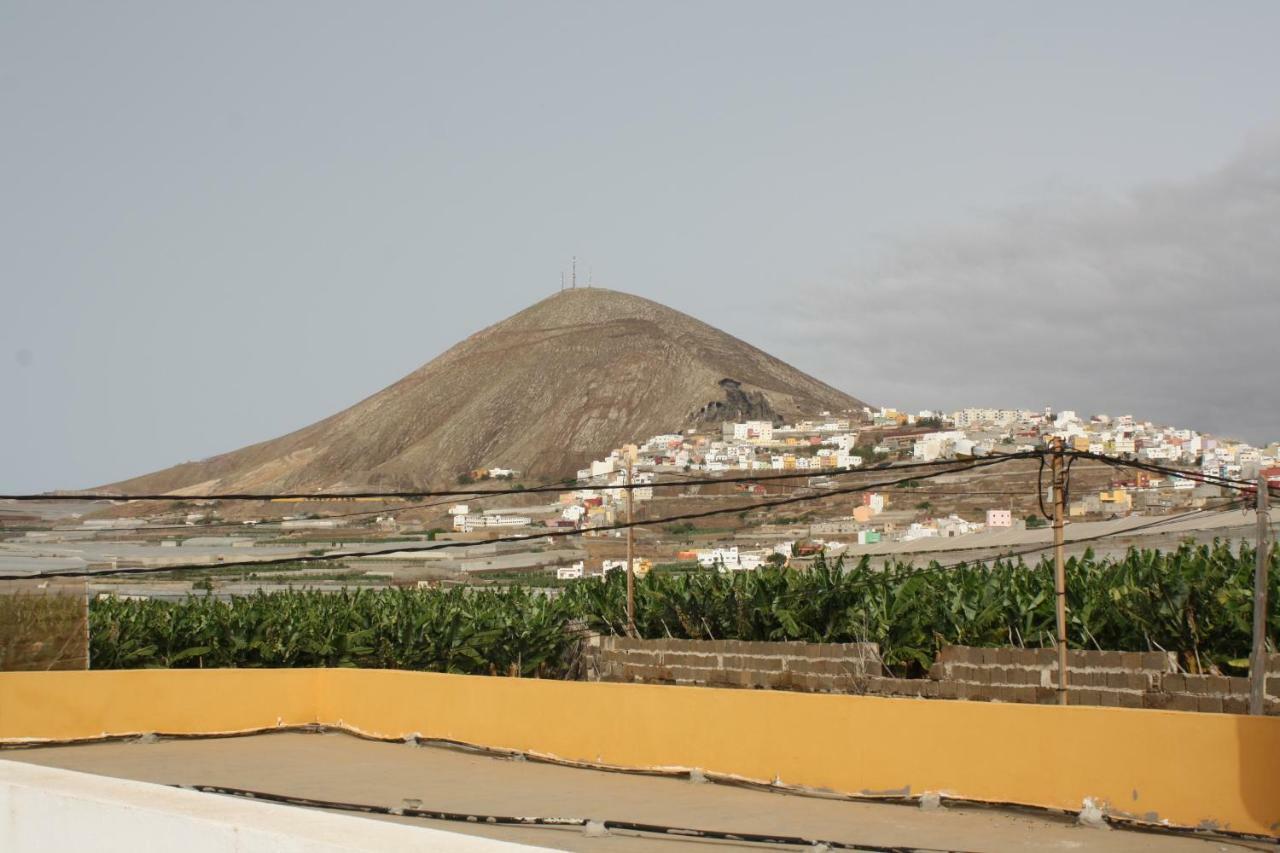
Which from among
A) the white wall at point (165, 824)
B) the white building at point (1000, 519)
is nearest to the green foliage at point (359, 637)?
the white wall at point (165, 824)

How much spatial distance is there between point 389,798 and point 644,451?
327ft

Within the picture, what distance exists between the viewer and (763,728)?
14.9 m

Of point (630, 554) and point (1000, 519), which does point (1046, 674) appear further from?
point (1000, 519)

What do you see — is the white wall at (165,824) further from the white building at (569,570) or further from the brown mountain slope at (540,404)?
the brown mountain slope at (540,404)

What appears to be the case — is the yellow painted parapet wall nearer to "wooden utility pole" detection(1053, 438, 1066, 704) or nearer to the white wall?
"wooden utility pole" detection(1053, 438, 1066, 704)

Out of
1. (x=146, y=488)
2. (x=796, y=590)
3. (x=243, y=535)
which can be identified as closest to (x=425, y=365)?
(x=146, y=488)

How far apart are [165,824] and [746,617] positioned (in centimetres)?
1892

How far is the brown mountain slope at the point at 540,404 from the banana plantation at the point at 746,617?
11720 centimetres

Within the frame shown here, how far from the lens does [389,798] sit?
14.5m

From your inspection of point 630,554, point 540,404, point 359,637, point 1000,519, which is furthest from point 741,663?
point 540,404

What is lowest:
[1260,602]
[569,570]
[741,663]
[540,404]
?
[741,663]

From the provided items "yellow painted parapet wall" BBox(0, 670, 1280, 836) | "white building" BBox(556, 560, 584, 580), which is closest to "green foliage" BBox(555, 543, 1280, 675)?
"yellow painted parapet wall" BBox(0, 670, 1280, 836)

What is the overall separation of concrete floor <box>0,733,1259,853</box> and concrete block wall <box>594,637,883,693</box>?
4923mm

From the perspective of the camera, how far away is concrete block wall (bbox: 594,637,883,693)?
803 inches
